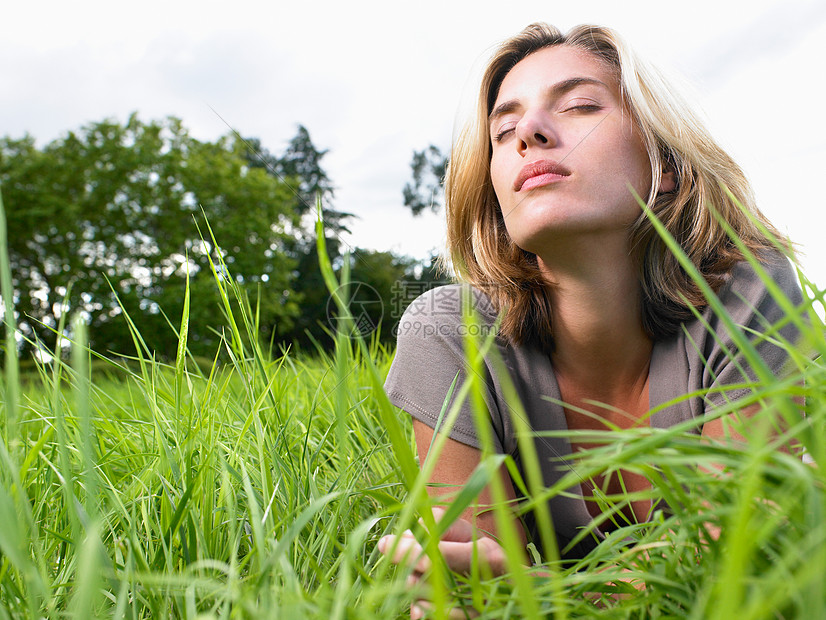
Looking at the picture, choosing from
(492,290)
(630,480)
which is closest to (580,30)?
(492,290)

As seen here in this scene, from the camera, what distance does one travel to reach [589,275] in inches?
69.6

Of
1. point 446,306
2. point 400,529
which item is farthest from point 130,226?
point 400,529

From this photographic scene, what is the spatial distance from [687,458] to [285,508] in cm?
68

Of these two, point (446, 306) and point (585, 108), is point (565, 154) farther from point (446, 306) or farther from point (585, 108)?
point (446, 306)

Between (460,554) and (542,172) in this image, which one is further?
(542,172)

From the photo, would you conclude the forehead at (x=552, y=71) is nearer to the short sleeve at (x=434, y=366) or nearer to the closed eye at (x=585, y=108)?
the closed eye at (x=585, y=108)

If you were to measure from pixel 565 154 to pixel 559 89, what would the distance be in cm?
31

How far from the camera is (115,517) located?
3.19ft

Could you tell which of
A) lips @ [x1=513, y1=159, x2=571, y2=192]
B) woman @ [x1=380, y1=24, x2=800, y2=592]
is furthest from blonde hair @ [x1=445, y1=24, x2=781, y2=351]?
lips @ [x1=513, y1=159, x2=571, y2=192]

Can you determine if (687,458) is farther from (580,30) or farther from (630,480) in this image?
(580,30)

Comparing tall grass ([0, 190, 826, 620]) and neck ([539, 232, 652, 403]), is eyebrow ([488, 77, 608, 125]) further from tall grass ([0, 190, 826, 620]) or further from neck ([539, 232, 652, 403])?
tall grass ([0, 190, 826, 620])

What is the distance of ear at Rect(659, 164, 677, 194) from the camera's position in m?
1.92

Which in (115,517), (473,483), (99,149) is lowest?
(115,517)

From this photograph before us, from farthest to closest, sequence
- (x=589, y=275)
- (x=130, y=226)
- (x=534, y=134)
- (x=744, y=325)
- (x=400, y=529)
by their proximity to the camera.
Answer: (x=130, y=226) < (x=589, y=275) < (x=534, y=134) < (x=744, y=325) < (x=400, y=529)
